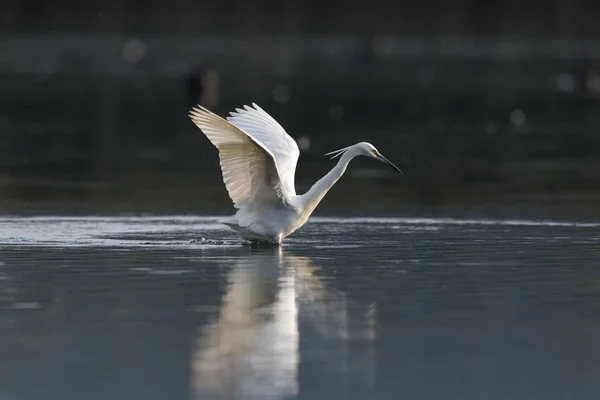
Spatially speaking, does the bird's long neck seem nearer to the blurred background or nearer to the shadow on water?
the shadow on water

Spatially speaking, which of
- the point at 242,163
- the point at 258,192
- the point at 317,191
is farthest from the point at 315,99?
the point at 242,163

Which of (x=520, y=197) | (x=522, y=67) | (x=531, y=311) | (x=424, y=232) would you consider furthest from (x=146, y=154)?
(x=522, y=67)

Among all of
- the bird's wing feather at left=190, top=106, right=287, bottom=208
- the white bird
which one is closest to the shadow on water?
the white bird

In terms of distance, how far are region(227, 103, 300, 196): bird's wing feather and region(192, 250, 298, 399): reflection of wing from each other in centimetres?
326

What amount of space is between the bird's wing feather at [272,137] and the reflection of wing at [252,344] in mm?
3257

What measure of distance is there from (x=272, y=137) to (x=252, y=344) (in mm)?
6773

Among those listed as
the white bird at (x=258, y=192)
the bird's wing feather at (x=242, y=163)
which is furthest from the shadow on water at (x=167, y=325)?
the bird's wing feather at (x=242, y=163)

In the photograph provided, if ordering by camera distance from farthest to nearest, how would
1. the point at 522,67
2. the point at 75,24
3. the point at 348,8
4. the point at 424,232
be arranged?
the point at 348,8
the point at 75,24
the point at 522,67
the point at 424,232

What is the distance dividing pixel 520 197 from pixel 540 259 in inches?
230

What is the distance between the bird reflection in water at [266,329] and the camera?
9.30 meters

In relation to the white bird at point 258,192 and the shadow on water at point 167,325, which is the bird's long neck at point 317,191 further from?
the shadow on water at point 167,325

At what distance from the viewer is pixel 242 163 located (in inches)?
601

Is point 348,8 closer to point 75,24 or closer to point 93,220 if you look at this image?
point 75,24

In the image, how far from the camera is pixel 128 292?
Answer: 1230 centimetres
